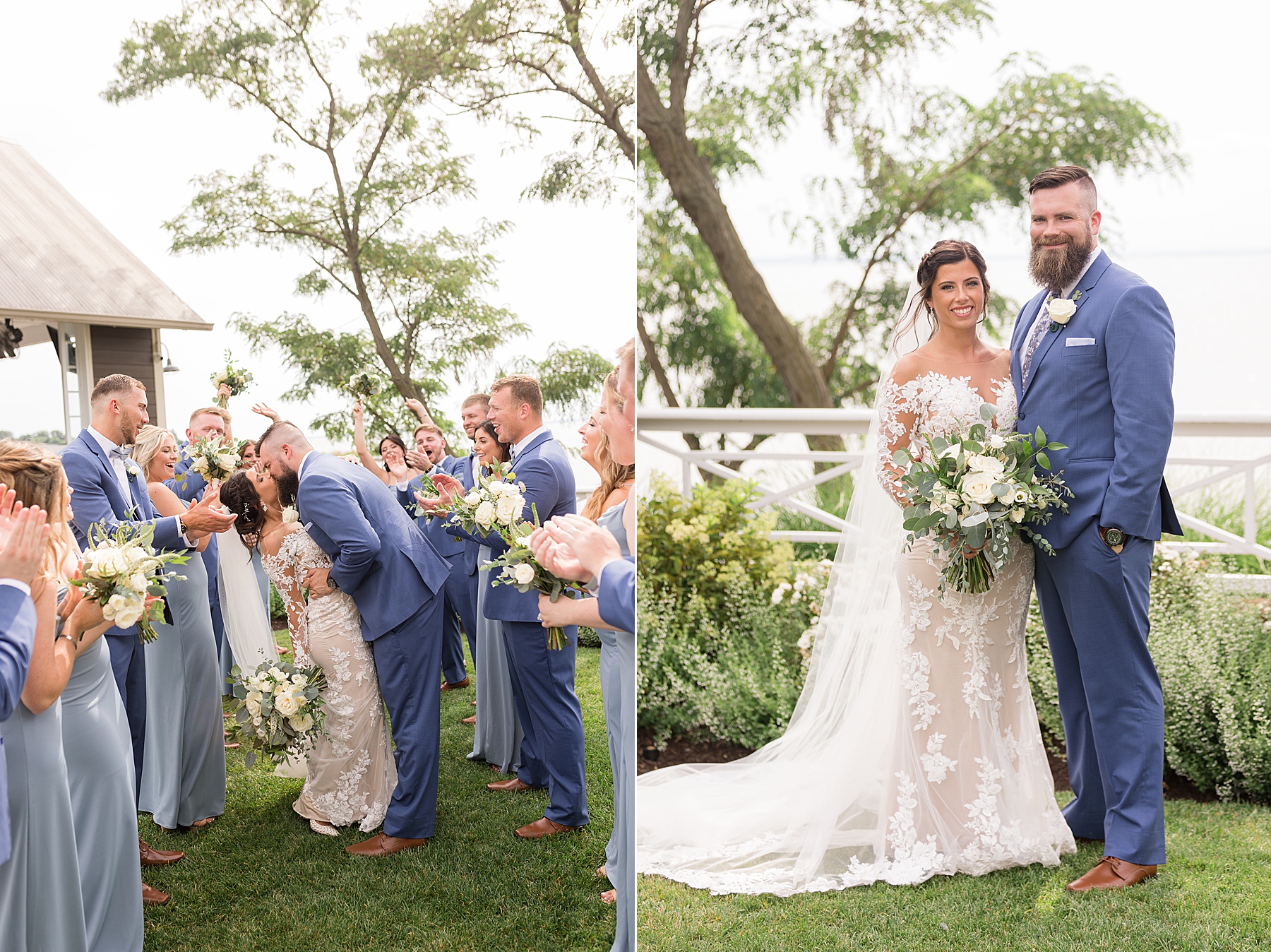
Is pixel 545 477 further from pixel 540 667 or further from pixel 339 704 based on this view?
pixel 339 704

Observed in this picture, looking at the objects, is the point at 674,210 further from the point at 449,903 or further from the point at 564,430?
the point at 449,903

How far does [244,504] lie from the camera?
8.44ft

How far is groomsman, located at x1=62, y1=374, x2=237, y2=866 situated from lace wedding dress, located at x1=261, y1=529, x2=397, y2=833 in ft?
0.98

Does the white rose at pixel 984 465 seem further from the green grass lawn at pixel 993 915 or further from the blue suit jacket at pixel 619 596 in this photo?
the blue suit jacket at pixel 619 596

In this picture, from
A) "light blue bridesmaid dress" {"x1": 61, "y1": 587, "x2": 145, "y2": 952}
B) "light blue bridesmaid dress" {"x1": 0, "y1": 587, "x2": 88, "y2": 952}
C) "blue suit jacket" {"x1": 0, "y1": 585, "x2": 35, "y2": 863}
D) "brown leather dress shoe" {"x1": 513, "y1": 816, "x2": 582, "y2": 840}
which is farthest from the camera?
"brown leather dress shoe" {"x1": 513, "y1": 816, "x2": 582, "y2": 840}

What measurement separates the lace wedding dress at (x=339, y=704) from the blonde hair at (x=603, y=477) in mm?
923

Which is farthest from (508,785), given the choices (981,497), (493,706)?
(981,497)

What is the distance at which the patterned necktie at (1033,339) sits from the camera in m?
3.37

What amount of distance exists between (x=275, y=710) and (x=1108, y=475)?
9.53ft

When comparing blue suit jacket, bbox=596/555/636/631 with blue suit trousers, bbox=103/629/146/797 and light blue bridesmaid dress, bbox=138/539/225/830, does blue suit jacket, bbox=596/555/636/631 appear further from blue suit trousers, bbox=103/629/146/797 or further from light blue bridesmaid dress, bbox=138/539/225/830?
blue suit trousers, bbox=103/629/146/797

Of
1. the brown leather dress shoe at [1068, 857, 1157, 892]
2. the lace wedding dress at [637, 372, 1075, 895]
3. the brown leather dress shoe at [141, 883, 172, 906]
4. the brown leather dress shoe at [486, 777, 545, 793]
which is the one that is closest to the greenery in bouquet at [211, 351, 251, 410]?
the brown leather dress shoe at [141, 883, 172, 906]

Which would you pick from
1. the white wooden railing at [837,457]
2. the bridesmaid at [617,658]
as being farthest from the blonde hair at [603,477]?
the white wooden railing at [837,457]

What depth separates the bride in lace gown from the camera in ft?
8.52

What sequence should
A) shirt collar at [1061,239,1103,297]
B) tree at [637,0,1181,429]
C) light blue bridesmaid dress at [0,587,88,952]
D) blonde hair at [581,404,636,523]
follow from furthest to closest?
tree at [637,0,1181,429]
shirt collar at [1061,239,1103,297]
blonde hair at [581,404,636,523]
light blue bridesmaid dress at [0,587,88,952]
